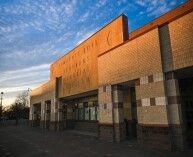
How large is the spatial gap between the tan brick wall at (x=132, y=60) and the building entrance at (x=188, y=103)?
138 inches

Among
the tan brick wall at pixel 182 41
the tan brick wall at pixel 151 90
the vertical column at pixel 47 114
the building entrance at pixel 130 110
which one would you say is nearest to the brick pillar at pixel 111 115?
the building entrance at pixel 130 110

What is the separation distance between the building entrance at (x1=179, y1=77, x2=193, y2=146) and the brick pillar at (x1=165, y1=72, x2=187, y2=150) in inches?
109

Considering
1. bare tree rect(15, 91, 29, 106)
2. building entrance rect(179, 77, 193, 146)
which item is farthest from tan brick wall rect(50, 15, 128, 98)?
bare tree rect(15, 91, 29, 106)

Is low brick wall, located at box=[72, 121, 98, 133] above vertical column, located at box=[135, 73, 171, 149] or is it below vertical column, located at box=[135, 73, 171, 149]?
below

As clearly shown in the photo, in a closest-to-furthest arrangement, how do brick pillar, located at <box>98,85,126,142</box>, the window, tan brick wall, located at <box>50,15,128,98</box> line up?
1. brick pillar, located at <box>98,85,126,142</box>
2. tan brick wall, located at <box>50,15,128,98</box>
3. the window

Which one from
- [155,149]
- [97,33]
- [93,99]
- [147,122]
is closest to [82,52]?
[97,33]

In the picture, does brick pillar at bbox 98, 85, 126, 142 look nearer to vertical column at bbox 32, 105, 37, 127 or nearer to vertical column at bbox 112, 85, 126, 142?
vertical column at bbox 112, 85, 126, 142

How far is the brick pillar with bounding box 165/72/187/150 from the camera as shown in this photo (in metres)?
Answer: 10.5

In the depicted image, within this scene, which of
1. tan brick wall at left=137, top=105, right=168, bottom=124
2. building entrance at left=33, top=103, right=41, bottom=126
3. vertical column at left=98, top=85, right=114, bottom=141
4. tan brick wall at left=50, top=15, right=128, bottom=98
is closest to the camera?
tan brick wall at left=137, top=105, right=168, bottom=124

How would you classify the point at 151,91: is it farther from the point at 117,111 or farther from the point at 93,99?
the point at 93,99

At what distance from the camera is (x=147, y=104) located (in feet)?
40.5

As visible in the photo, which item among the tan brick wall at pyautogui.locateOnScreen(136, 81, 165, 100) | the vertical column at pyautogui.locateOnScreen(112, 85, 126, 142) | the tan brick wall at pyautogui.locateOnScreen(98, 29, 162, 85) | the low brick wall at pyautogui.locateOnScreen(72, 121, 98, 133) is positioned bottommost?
the low brick wall at pyautogui.locateOnScreen(72, 121, 98, 133)

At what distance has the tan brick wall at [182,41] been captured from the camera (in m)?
10.3

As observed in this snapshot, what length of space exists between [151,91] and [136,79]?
5.66ft
